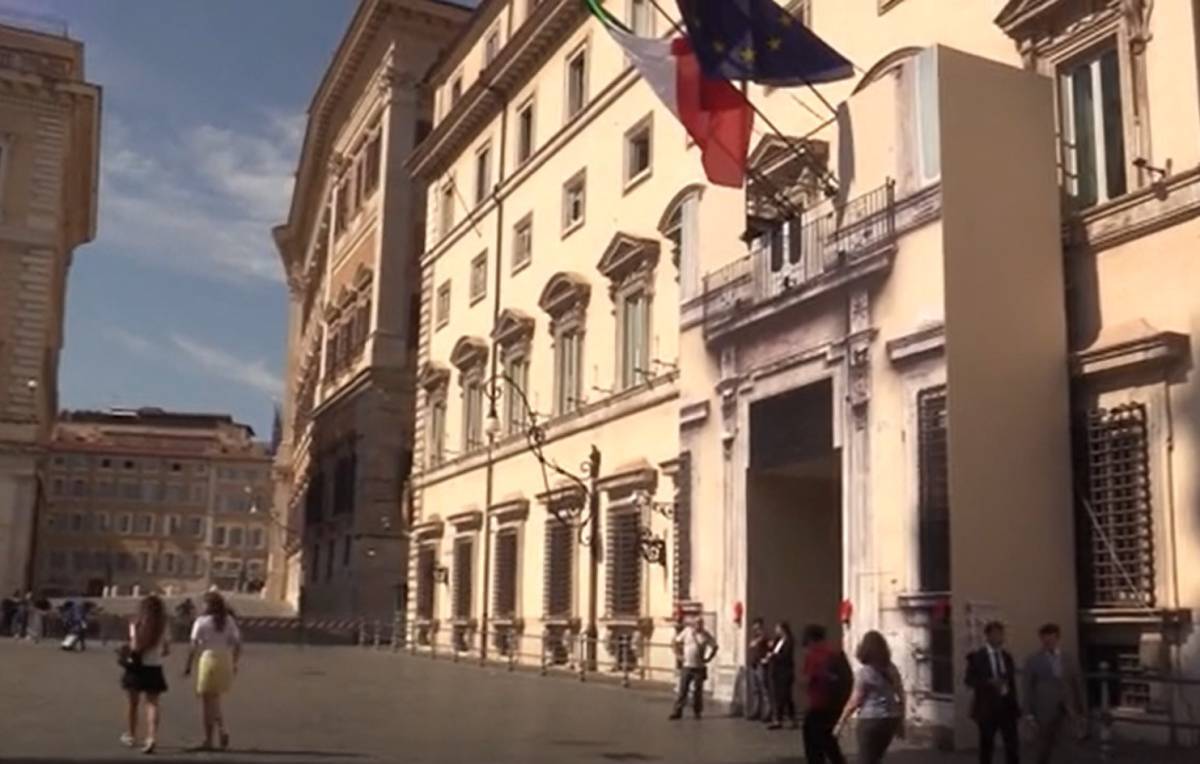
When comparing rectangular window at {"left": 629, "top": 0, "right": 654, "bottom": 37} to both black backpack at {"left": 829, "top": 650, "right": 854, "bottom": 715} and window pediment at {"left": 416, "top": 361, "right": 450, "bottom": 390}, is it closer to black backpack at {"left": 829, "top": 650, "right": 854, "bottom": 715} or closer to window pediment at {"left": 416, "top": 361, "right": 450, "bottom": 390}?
window pediment at {"left": 416, "top": 361, "right": 450, "bottom": 390}

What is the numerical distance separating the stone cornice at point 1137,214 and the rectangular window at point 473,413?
2197 centimetres

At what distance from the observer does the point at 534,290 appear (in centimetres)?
3403

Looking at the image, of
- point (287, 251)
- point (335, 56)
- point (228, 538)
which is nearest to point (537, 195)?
point (335, 56)

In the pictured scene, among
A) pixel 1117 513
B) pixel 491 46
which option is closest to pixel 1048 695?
pixel 1117 513

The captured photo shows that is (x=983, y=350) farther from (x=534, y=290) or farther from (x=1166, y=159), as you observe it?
(x=534, y=290)

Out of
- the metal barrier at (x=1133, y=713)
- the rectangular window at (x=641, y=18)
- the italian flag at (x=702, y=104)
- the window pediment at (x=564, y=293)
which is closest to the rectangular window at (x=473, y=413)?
the window pediment at (x=564, y=293)

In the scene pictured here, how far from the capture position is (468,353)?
3784 cm

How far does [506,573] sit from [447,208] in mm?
13137

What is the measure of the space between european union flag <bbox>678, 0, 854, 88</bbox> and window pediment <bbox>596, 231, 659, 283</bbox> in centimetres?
881

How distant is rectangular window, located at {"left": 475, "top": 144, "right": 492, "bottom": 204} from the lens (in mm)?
38812

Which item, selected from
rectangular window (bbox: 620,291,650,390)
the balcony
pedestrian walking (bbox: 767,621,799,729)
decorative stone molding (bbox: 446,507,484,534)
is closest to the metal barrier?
pedestrian walking (bbox: 767,621,799,729)

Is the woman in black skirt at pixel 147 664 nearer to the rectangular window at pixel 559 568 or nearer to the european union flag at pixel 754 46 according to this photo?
the european union flag at pixel 754 46

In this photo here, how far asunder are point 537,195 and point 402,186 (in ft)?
60.8

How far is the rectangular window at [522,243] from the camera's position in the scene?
3503 cm
